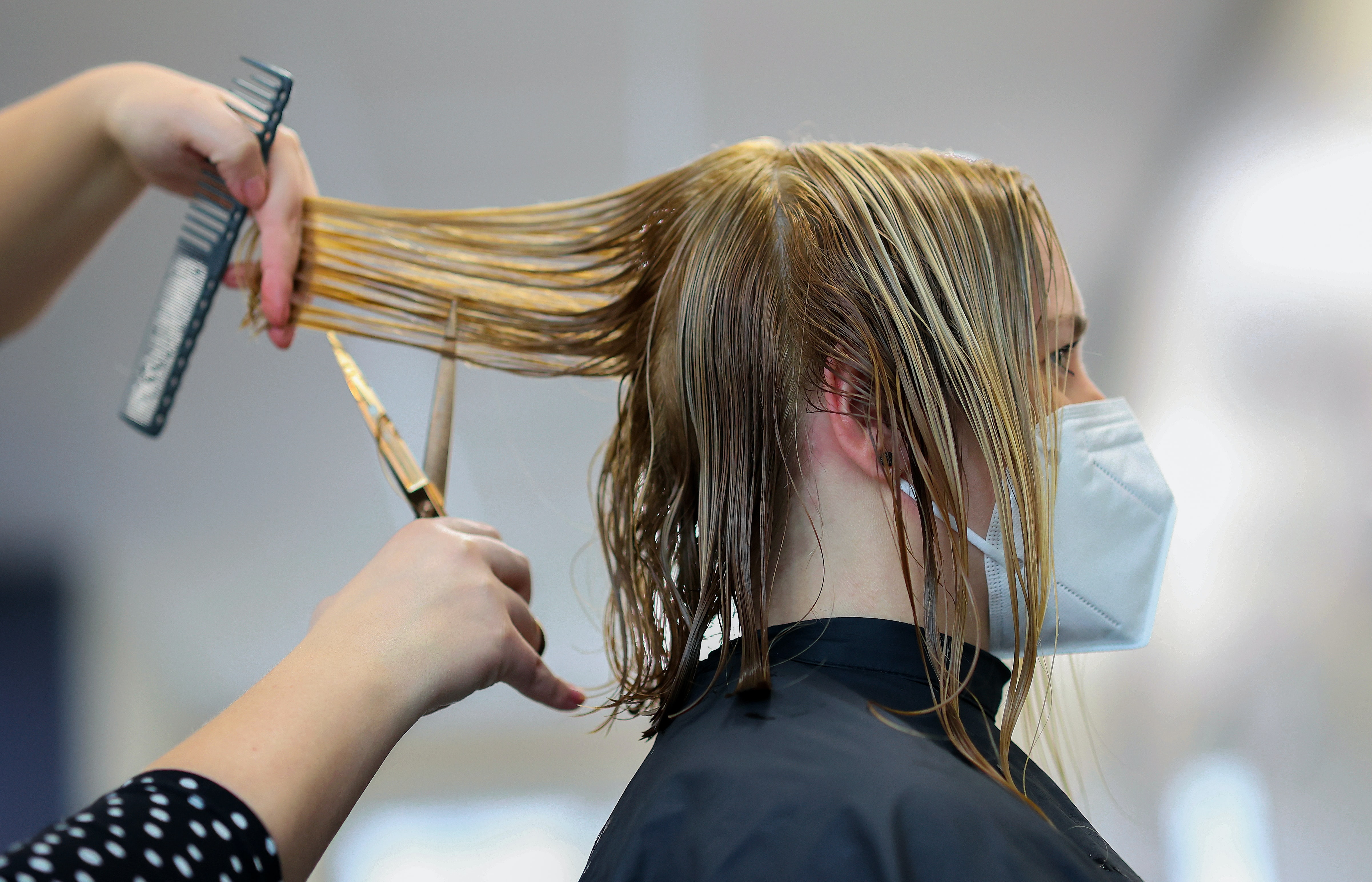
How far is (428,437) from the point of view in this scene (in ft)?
3.21

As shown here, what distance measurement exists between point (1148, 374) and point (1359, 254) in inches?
16.8

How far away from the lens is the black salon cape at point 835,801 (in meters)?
0.57

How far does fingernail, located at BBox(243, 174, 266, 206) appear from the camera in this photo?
94 cm

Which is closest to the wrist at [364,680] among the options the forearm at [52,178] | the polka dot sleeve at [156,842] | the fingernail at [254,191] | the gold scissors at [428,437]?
the polka dot sleeve at [156,842]

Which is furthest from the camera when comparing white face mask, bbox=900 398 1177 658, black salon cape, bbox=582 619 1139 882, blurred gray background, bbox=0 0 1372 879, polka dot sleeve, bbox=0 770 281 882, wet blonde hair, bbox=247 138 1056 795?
blurred gray background, bbox=0 0 1372 879

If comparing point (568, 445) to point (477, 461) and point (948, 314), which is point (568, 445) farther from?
point (948, 314)

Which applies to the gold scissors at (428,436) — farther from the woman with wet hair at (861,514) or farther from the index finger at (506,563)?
the woman with wet hair at (861,514)

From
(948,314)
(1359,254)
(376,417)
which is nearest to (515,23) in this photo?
(376,417)

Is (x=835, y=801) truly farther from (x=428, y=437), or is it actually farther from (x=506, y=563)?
(x=428, y=437)

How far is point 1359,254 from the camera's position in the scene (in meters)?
1.64

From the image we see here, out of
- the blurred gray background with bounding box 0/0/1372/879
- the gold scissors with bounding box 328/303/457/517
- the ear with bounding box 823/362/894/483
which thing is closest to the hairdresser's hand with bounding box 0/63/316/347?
the gold scissors with bounding box 328/303/457/517

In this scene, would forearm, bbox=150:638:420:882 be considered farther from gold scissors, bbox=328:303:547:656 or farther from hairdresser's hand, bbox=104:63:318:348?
hairdresser's hand, bbox=104:63:318:348

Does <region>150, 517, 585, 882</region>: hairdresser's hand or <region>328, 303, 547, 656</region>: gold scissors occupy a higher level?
<region>328, 303, 547, 656</region>: gold scissors

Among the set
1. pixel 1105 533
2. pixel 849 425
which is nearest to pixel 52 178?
pixel 849 425
